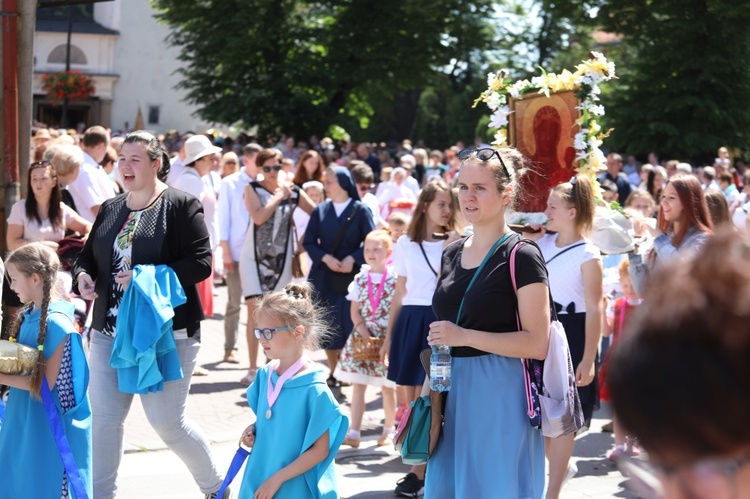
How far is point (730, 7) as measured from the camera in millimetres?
30094

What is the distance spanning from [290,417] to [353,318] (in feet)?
12.5

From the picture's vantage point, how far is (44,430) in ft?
16.0

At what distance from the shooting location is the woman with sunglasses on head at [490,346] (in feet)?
13.3

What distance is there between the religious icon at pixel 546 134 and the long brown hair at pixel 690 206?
854mm

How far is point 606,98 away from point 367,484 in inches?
1133

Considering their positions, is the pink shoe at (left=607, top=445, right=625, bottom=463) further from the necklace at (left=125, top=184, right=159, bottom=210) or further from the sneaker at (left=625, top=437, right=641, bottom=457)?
the sneaker at (left=625, top=437, right=641, bottom=457)

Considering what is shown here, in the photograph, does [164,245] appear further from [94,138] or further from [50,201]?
[94,138]

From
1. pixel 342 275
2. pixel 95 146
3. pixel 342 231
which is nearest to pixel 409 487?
pixel 342 275

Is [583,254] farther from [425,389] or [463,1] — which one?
[463,1]

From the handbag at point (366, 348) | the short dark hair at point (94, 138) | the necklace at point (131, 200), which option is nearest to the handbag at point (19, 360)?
the necklace at point (131, 200)

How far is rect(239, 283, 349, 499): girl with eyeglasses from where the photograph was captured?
173 inches

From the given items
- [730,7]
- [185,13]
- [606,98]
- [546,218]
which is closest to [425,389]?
[546,218]

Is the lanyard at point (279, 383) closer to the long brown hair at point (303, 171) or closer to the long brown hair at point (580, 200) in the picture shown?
the long brown hair at point (580, 200)

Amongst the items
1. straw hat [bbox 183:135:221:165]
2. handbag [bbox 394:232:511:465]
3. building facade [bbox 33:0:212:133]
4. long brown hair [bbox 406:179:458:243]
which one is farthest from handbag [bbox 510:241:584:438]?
building facade [bbox 33:0:212:133]
